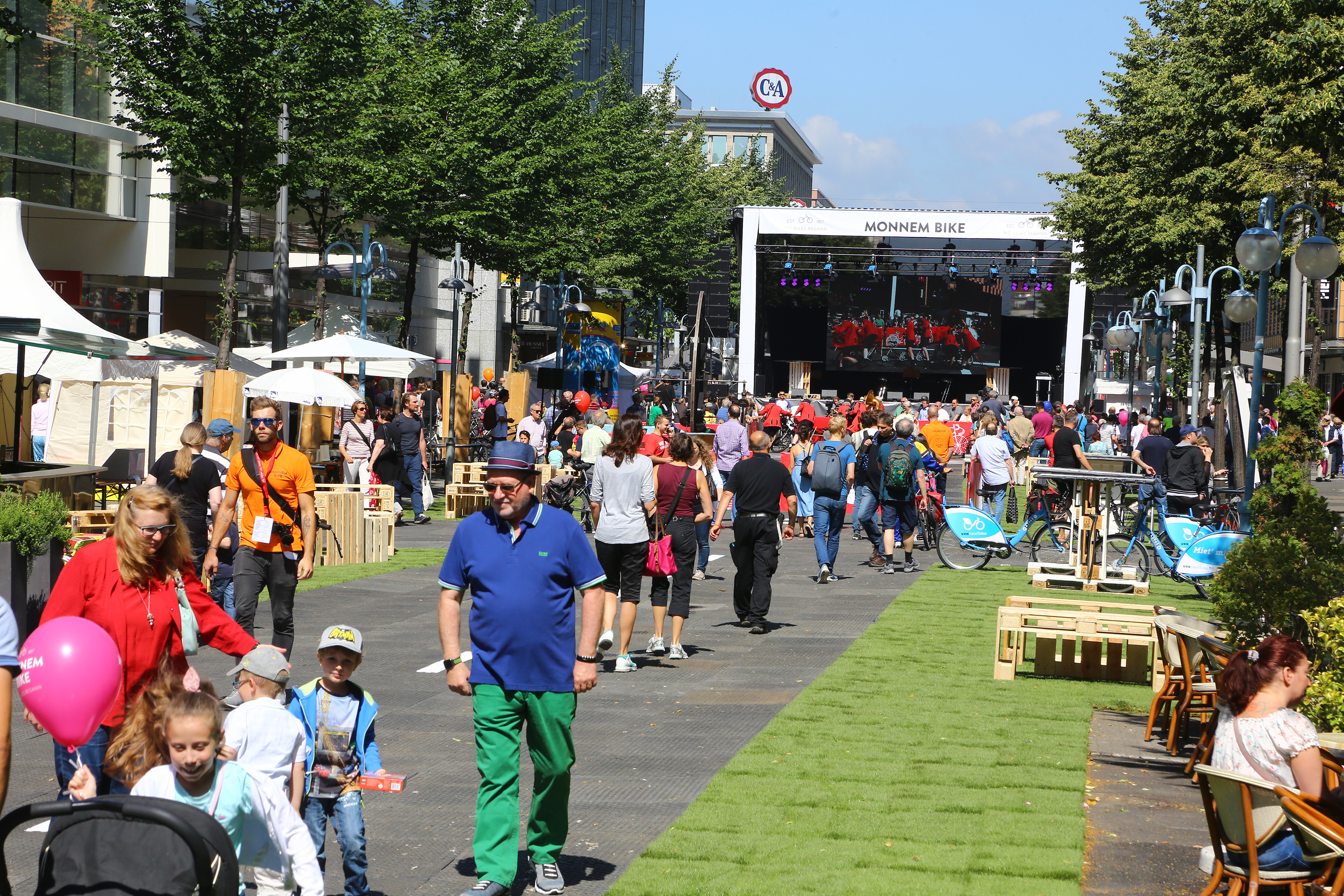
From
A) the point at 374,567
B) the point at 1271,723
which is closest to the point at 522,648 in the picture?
the point at 1271,723

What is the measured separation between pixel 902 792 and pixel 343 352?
15.8 m

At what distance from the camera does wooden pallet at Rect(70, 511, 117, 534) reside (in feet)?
49.6

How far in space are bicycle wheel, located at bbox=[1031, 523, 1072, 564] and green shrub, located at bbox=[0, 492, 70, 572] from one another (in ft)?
39.1

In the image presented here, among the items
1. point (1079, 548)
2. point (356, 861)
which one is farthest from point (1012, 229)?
point (356, 861)

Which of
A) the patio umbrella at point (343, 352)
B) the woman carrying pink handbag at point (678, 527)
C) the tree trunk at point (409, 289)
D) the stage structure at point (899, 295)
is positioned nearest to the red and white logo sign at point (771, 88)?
the stage structure at point (899, 295)

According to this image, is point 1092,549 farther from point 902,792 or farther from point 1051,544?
point 902,792

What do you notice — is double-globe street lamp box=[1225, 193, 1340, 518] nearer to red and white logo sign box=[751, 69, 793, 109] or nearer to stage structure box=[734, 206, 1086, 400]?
stage structure box=[734, 206, 1086, 400]

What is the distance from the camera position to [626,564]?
10727 millimetres

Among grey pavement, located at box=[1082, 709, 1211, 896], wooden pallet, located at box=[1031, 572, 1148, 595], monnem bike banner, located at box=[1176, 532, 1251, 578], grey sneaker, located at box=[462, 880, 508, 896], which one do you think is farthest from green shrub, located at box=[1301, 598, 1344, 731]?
wooden pallet, located at box=[1031, 572, 1148, 595]

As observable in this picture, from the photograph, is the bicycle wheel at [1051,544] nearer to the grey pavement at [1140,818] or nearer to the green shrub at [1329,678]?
the grey pavement at [1140,818]

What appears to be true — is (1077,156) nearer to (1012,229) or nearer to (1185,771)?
(1012,229)

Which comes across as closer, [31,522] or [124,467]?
[31,522]

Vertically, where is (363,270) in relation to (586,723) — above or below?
above

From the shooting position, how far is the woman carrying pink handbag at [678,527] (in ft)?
37.2
